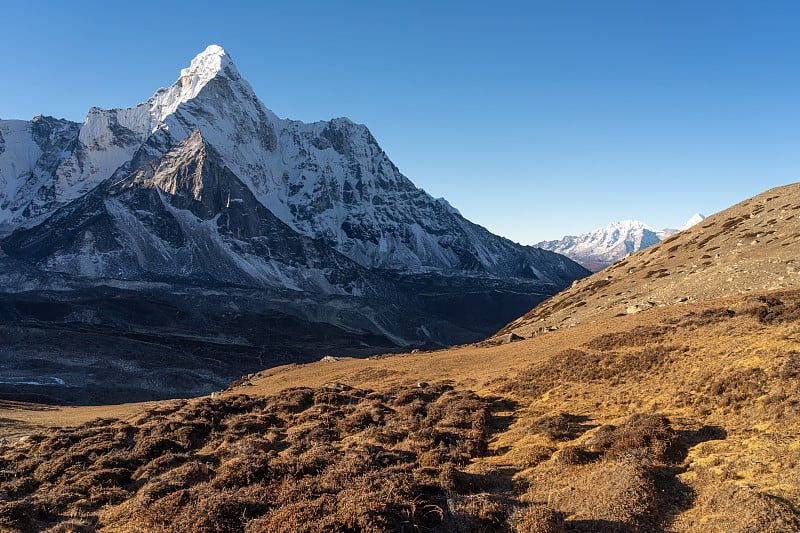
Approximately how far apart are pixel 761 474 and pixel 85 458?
22057 mm

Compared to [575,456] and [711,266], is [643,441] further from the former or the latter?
[711,266]

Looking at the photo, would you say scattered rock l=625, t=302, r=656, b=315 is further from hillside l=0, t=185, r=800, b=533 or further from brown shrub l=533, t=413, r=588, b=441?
brown shrub l=533, t=413, r=588, b=441

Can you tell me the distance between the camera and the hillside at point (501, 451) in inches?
391

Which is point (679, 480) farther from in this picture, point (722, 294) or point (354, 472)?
point (722, 294)

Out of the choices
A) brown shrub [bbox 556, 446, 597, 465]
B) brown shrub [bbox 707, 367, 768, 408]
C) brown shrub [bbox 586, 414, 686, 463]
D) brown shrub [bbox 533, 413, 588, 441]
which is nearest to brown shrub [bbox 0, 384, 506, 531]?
brown shrub [bbox 533, 413, 588, 441]

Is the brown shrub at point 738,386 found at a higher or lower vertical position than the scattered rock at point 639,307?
lower

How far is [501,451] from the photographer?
49.5 feet

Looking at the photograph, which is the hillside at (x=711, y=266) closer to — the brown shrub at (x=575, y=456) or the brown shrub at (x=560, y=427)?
the brown shrub at (x=560, y=427)

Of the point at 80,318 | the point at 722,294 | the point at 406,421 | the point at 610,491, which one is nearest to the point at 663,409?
the point at 610,491

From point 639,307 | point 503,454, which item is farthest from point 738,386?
point 639,307

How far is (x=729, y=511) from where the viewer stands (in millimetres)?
8789

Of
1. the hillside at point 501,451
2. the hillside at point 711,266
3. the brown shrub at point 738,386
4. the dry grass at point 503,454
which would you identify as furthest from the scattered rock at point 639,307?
the brown shrub at point 738,386

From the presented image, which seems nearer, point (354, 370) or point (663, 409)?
point (663, 409)

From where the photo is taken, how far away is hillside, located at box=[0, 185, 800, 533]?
9938 millimetres
